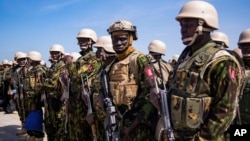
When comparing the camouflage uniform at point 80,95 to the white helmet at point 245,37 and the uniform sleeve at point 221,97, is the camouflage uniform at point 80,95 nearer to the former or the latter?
the white helmet at point 245,37

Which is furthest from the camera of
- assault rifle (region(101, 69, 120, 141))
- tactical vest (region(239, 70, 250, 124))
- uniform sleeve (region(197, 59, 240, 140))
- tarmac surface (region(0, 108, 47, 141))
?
tarmac surface (region(0, 108, 47, 141))

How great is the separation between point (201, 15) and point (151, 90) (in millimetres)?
904

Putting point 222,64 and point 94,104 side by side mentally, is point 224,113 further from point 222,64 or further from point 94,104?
point 94,104

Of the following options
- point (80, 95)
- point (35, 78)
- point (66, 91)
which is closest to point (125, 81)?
point (80, 95)

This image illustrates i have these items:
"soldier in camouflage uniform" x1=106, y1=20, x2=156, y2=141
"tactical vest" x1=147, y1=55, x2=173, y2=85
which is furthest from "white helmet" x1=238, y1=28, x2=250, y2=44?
"soldier in camouflage uniform" x1=106, y1=20, x2=156, y2=141

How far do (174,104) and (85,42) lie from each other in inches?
151

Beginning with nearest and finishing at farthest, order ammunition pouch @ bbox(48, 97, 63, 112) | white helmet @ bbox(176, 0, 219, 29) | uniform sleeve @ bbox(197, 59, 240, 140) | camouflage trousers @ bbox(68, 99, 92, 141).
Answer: uniform sleeve @ bbox(197, 59, 240, 140) → white helmet @ bbox(176, 0, 219, 29) → camouflage trousers @ bbox(68, 99, 92, 141) → ammunition pouch @ bbox(48, 97, 63, 112)

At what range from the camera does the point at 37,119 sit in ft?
23.0

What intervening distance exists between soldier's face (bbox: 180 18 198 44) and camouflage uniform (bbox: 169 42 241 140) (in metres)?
0.20

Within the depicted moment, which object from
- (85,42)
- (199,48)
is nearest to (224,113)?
(199,48)

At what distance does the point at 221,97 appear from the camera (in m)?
2.64

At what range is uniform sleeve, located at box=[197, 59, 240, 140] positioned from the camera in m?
2.62

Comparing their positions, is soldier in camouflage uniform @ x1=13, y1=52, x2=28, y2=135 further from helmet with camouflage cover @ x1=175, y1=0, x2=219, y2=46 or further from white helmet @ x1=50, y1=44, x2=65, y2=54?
helmet with camouflage cover @ x1=175, y1=0, x2=219, y2=46

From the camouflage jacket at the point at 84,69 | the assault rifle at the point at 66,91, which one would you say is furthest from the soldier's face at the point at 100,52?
the assault rifle at the point at 66,91
